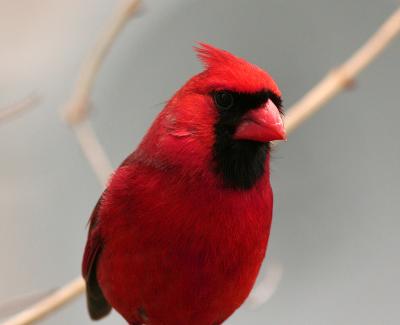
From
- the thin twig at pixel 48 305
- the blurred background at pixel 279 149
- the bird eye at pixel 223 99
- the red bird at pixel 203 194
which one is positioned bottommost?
the blurred background at pixel 279 149

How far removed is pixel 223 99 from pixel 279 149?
2.40m

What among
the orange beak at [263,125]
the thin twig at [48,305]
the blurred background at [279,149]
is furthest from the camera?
the blurred background at [279,149]

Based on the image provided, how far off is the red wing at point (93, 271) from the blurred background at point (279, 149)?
1.75m

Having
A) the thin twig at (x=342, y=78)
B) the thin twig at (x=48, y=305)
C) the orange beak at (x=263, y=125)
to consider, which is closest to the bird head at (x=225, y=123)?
the orange beak at (x=263, y=125)

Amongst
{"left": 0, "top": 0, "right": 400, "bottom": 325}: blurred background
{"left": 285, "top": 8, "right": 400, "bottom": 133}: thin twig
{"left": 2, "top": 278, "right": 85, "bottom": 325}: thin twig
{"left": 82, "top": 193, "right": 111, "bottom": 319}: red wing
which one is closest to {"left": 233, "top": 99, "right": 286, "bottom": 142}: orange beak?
{"left": 285, "top": 8, "right": 400, "bottom": 133}: thin twig

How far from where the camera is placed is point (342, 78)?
341 cm

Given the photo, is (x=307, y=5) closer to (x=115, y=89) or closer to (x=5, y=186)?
(x=115, y=89)

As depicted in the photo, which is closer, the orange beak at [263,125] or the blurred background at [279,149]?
the orange beak at [263,125]

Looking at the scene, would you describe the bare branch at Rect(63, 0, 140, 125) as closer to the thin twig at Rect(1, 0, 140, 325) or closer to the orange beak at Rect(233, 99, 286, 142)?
the thin twig at Rect(1, 0, 140, 325)

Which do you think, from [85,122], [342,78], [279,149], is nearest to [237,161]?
[342,78]

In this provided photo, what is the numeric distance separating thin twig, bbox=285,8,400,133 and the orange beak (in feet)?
1.28

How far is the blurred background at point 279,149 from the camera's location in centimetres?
565

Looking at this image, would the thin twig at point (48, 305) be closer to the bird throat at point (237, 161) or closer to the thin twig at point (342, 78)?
the bird throat at point (237, 161)

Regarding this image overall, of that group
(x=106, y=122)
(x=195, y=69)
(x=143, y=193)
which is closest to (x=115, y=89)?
(x=106, y=122)
